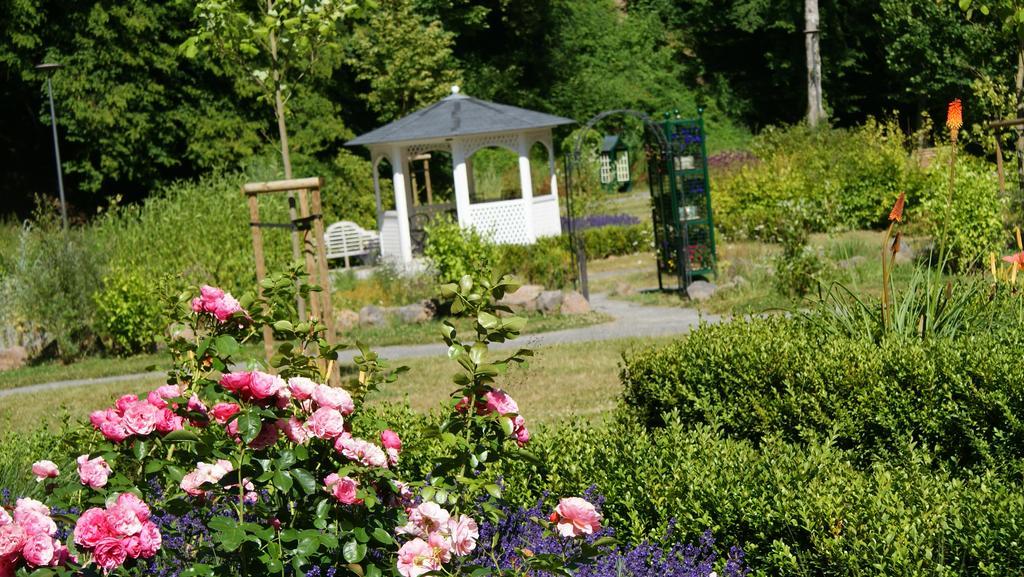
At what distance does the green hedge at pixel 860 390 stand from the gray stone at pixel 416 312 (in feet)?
23.4

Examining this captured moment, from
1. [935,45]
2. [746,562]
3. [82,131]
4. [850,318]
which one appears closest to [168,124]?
[82,131]

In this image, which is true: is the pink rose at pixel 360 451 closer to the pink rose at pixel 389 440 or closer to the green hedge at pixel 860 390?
the pink rose at pixel 389 440

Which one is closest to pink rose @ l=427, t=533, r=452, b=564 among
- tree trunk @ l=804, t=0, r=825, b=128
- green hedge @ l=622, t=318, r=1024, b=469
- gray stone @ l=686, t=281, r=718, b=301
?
green hedge @ l=622, t=318, r=1024, b=469

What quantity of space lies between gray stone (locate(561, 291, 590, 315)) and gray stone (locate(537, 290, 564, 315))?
0.18ft

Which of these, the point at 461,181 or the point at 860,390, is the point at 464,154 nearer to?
the point at 461,181

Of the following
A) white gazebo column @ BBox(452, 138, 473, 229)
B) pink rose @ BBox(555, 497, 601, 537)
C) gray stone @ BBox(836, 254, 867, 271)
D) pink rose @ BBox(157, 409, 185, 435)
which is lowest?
gray stone @ BBox(836, 254, 867, 271)

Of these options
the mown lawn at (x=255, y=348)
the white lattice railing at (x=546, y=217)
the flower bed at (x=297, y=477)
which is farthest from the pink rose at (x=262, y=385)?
the white lattice railing at (x=546, y=217)

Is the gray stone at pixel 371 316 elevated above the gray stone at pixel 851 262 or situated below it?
below

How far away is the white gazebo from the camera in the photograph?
57.2ft

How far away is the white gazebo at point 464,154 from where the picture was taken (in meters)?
17.4

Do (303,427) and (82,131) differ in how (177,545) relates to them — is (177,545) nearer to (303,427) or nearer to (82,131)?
(303,427)

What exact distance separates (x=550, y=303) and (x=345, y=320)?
7.22 feet

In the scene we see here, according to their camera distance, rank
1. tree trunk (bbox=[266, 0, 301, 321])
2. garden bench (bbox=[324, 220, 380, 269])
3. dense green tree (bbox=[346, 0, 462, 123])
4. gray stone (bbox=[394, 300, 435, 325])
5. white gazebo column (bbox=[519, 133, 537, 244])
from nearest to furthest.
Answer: tree trunk (bbox=[266, 0, 301, 321]), gray stone (bbox=[394, 300, 435, 325]), white gazebo column (bbox=[519, 133, 537, 244]), garden bench (bbox=[324, 220, 380, 269]), dense green tree (bbox=[346, 0, 462, 123])

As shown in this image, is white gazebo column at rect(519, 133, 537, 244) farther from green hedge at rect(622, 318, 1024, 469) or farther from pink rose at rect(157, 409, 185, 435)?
pink rose at rect(157, 409, 185, 435)
